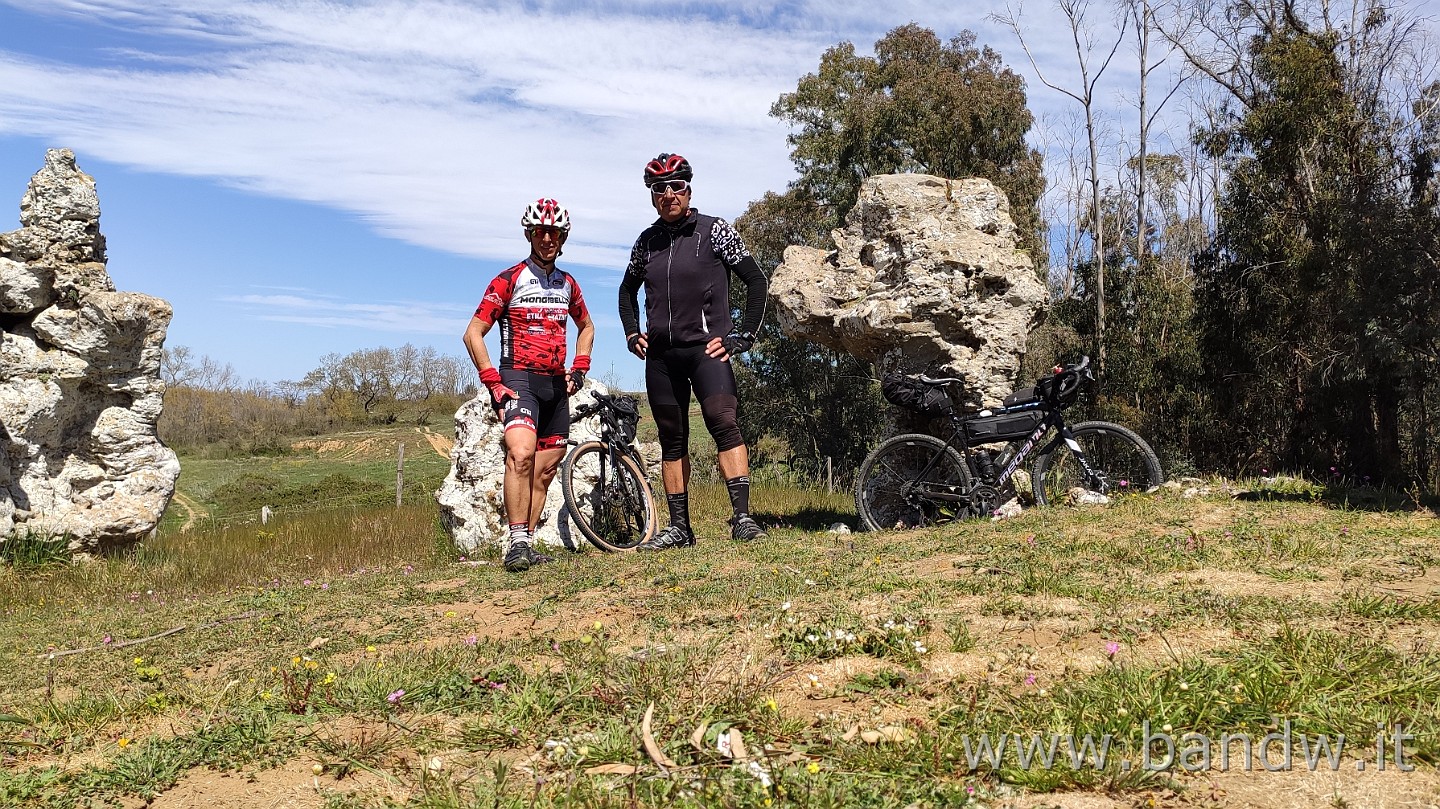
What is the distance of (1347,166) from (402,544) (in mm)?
12574

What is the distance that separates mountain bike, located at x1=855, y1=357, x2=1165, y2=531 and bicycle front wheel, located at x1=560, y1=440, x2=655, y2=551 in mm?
1708

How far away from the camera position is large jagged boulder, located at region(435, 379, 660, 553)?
23.9 ft

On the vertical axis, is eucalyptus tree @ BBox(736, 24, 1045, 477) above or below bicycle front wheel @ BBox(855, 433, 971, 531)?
above

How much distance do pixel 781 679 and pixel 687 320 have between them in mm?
3523

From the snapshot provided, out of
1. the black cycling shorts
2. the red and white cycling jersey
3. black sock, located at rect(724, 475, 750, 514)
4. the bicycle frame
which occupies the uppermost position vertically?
the red and white cycling jersey

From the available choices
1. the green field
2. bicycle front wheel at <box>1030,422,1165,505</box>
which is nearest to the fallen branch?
the green field

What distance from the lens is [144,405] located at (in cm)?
912

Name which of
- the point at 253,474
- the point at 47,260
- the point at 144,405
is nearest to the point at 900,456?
the point at 144,405

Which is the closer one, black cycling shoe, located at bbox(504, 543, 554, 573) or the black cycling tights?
black cycling shoe, located at bbox(504, 543, 554, 573)

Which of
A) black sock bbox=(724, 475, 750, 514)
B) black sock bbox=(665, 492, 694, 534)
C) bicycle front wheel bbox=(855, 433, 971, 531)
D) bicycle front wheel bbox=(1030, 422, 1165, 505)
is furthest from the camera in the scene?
bicycle front wheel bbox=(855, 433, 971, 531)

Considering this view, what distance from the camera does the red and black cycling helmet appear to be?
19.5ft

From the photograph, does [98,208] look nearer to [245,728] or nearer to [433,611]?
[433,611]

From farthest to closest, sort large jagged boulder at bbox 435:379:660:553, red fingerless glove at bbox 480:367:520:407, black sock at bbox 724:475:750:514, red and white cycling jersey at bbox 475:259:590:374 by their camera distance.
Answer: large jagged boulder at bbox 435:379:660:553, black sock at bbox 724:475:750:514, red and white cycling jersey at bbox 475:259:590:374, red fingerless glove at bbox 480:367:520:407

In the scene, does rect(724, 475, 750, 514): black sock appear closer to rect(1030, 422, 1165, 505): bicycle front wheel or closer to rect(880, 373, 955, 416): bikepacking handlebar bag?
rect(880, 373, 955, 416): bikepacking handlebar bag
